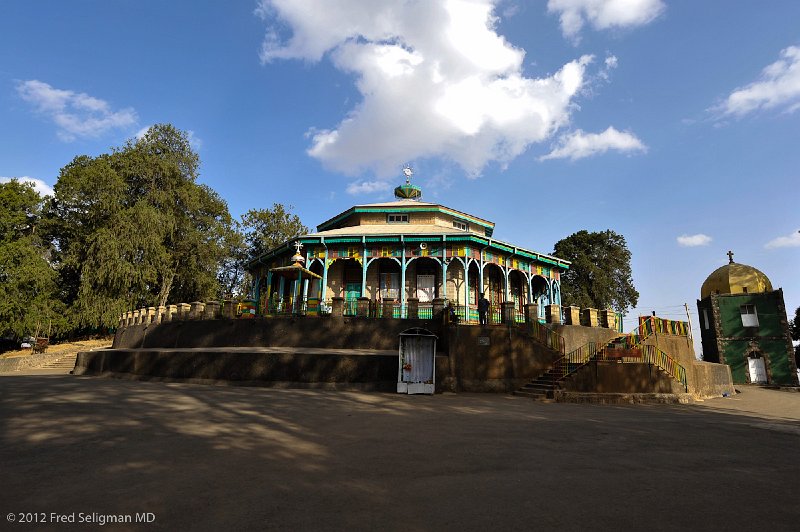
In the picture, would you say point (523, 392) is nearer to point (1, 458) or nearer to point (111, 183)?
point (1, 458)

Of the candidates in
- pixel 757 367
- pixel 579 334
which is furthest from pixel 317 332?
pixel 757 367

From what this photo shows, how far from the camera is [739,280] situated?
106ft

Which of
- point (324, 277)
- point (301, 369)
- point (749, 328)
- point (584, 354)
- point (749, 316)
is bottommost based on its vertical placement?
point (301, 369)

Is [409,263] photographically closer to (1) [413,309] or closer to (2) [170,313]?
(1) [413,309]

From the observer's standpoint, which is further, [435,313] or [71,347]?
[71,347]

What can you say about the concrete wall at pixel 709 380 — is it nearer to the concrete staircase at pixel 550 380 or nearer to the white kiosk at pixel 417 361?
the concrete staircase at pixel 550 380

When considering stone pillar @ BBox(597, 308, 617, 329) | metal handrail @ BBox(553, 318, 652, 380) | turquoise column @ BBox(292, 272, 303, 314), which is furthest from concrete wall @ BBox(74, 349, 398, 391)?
stone pillar @ BBox(597, 308, 617, 329)

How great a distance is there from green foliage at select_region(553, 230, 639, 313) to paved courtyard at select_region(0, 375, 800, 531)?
32891 mm

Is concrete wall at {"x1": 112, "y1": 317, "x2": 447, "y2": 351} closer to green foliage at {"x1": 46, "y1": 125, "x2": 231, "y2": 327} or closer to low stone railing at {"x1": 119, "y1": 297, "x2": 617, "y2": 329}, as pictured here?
low stone railing at {"x1": 119, "y1": 297, "x2": 617, "y2": 329}

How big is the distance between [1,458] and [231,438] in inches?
113

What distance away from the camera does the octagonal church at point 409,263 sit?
889 inches

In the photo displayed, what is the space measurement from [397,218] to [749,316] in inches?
1120

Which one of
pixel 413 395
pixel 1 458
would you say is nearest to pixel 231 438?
pixel 1 458

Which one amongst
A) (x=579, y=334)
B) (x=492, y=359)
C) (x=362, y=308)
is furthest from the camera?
(x=579, y=334)
